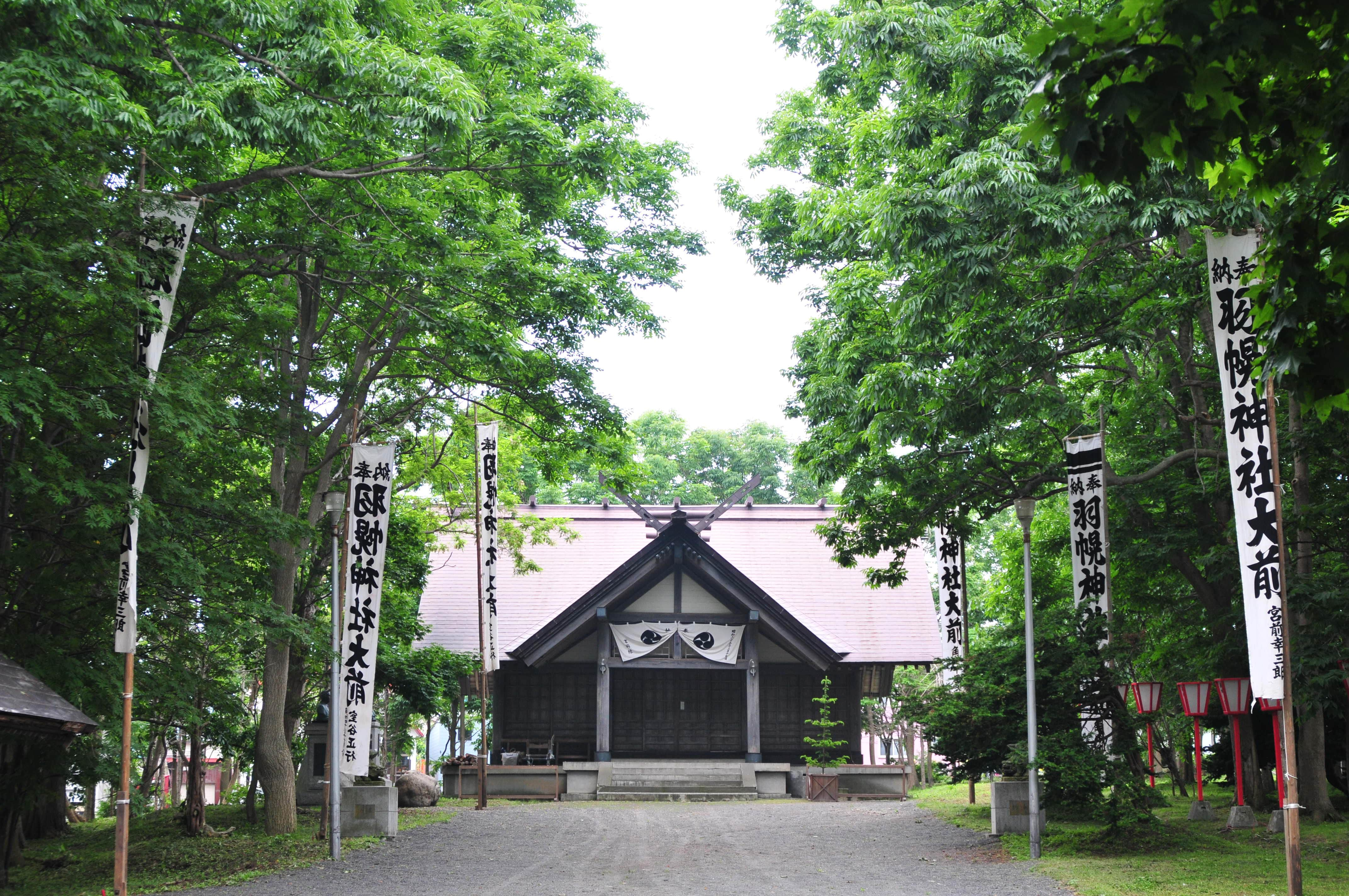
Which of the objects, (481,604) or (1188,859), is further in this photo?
(481,604)

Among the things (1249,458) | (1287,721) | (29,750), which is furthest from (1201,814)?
(29,750)

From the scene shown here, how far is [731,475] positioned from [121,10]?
38397mm

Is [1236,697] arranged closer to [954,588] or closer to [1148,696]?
[1148,696]

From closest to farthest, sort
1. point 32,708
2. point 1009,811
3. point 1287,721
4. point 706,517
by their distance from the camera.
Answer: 1. point 32,708
2. point 1287,721
3. point 1009,811
4. point 706,517

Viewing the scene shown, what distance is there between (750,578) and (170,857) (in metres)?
16.1

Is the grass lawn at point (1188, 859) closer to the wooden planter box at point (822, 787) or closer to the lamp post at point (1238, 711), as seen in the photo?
the lamp post at point (1238, 711)

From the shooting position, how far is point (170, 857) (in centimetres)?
1364

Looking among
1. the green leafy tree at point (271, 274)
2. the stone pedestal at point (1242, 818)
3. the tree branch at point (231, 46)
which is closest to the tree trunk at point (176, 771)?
Answer: the green leafy tree at point (271, 274)

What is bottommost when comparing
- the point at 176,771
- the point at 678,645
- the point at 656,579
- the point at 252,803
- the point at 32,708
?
the point at 176,771

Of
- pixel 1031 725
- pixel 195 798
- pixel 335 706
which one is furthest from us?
pixel 195 798

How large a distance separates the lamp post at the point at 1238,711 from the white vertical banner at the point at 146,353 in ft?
44.1

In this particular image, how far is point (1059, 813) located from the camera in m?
16.2

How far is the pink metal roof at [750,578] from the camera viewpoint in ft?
88.7

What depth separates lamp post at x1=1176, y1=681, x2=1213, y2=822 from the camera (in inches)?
611
